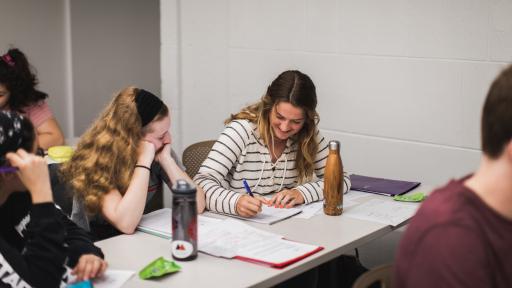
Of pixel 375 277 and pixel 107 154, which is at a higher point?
pixel 107 154

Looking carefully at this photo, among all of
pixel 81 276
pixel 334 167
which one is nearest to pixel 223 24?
pixel 334 167

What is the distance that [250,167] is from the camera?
270 cm

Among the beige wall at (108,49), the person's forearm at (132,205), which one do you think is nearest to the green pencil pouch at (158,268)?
the person's forearm at (132,205)

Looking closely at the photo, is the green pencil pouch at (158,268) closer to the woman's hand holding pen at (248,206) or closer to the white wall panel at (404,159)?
the woman's hand holding pen at (248,206)

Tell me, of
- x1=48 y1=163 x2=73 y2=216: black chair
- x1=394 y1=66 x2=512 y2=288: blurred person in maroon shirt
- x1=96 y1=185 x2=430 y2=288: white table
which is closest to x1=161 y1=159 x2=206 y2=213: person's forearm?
x1=96 y1=185 x2=430 y2=288: white table

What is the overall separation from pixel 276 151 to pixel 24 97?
5.09 feet

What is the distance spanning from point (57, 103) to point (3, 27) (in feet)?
2.22

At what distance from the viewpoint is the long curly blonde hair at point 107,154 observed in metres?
2.22

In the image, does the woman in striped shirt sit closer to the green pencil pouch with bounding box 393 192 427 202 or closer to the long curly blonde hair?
the green pencil pouch with bounding box 393 192 427 202

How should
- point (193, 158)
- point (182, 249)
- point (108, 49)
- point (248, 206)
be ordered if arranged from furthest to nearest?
point (108, 49), point (193, 158), point (248, 206), point (182, 249)

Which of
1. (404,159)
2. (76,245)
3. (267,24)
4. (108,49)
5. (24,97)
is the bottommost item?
(404,159)

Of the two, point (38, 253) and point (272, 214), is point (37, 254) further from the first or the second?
point (272, 214)

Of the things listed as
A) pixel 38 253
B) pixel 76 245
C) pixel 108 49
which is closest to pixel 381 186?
pixel 76 245

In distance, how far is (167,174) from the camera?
8.10 ft
